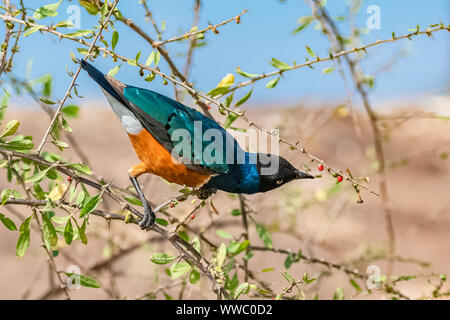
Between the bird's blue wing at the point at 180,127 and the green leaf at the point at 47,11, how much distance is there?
51 centimetres

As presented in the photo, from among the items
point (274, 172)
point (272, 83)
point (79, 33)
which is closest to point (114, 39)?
point (79, 33)

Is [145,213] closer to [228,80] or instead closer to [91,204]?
[91,204]

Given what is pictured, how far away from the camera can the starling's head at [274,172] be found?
2.91 meters

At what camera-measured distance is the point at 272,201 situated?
6344 mm

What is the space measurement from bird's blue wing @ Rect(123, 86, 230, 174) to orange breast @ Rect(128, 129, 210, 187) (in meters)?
0.04

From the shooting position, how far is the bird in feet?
9.58

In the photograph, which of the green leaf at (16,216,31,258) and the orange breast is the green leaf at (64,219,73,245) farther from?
the orange breast

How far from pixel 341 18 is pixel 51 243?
2.41m

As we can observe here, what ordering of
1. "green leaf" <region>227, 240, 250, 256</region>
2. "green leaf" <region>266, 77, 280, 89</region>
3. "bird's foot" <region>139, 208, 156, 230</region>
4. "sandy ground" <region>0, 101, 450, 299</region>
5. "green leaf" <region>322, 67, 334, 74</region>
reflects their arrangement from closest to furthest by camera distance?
"bird's foot" <region>139, 208, 156, 230</region> → "green leaf" <region>266, 77, 280, 89</region> → "green leaf" <region>322, 67, 334, 74</region> → "green leaf" <region>227, 240, 250, 256</region> → "sandy ground" <region>0, 101, 450, 299</region>

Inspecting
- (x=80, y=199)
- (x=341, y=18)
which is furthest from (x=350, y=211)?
(x=80, y=199)

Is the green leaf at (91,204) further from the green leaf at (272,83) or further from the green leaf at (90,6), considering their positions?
the green leaf at (90,6)

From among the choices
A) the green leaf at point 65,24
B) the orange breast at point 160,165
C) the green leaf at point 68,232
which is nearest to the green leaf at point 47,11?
the green leaf at point 65,24

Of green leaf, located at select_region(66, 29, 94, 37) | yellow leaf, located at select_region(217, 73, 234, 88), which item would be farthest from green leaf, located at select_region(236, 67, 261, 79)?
green leaf, located at select_region(66, 29, 94, 37)

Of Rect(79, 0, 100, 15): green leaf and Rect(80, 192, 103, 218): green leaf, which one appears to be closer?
Rect(80, 192, 103, 218): green leaf
